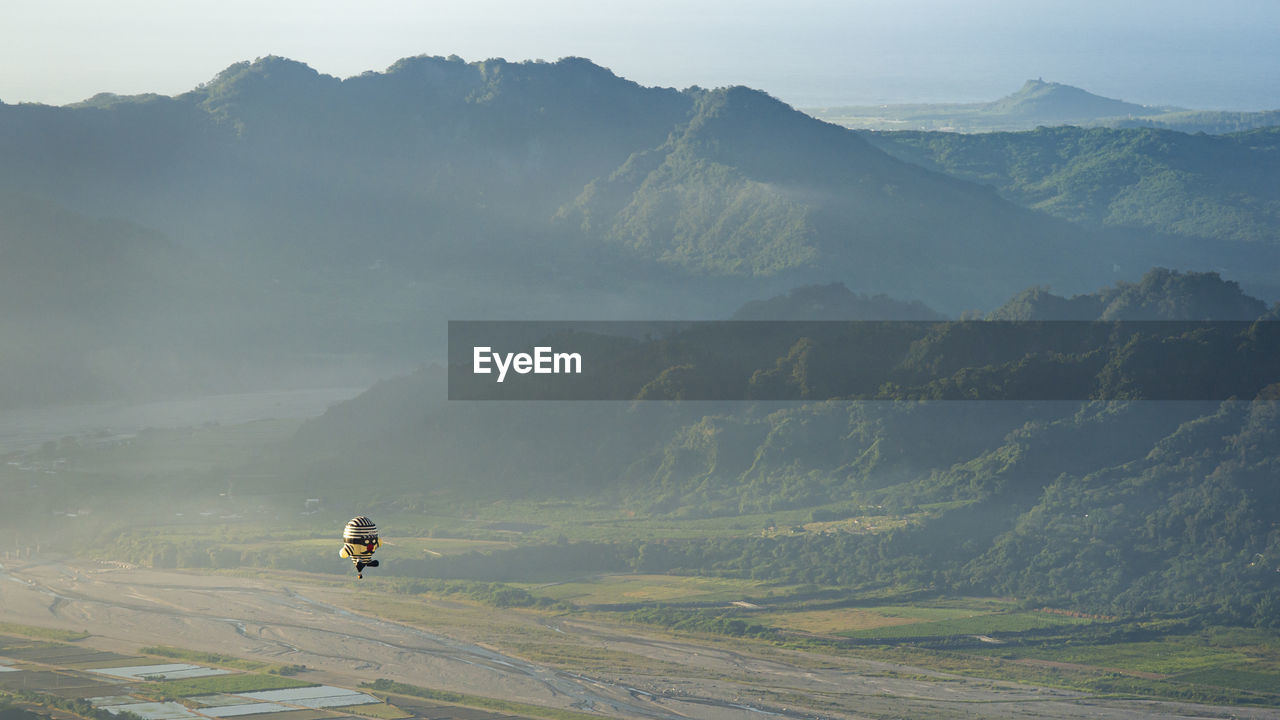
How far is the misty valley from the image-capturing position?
43.1 m

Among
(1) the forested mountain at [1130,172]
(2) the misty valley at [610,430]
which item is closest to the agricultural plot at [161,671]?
(2) the misty valley at [610,430]

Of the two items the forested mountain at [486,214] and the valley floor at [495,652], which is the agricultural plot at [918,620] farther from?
the forested mountain at [486,214]

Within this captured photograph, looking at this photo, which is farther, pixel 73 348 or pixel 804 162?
pixel 804 162

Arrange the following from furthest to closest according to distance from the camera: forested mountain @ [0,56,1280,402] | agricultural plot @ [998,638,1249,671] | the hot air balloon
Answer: forested mountain @ [0,56,1280,402] < agricultural plot @ [998,638,1249,671] < the hot air balloon

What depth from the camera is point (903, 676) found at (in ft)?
136

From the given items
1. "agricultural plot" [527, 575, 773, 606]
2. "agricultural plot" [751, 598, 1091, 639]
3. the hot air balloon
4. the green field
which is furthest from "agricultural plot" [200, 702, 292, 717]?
"agricultural plot" [751, 598, 1091, 639]

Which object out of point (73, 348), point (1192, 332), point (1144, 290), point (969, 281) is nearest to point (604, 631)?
point (1192, 332)

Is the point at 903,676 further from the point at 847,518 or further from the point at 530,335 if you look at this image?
the point at 530,335

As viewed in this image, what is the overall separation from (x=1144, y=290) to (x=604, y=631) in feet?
127
